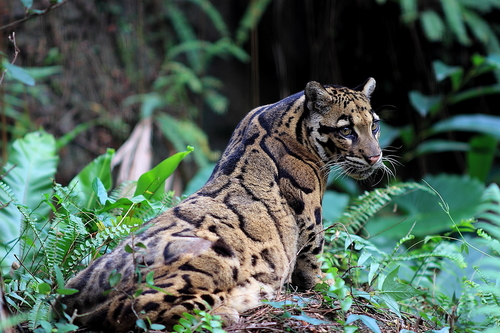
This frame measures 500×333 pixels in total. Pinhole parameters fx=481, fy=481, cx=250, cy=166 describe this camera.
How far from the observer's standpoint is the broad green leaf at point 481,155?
10266 millimetres

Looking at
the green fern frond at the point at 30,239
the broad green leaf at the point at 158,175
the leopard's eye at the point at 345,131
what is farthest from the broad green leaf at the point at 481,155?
the green fern frond at the point at 30,239

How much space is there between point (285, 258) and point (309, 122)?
4.19 ft

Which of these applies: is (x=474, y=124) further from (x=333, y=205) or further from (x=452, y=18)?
(x=333, y=205)

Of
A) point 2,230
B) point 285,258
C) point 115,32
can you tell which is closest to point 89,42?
point 115,32

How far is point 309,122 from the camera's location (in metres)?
4.40

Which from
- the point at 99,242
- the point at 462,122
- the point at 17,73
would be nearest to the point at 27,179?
the point at 17,73

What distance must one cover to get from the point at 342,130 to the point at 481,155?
289 inches

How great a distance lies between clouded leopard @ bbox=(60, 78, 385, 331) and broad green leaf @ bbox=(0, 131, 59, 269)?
1.80 m

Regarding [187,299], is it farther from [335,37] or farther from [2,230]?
[335,37]

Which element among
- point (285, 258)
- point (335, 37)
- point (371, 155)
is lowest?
point (285, 258)

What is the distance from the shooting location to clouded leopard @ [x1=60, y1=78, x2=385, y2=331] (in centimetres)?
311

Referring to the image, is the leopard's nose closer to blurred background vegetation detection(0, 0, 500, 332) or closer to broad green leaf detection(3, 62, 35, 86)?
broad green leaf detection(3, 62, 35, 86)

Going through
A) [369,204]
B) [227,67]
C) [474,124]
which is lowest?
[369,204]

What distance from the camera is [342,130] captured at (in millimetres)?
4305
